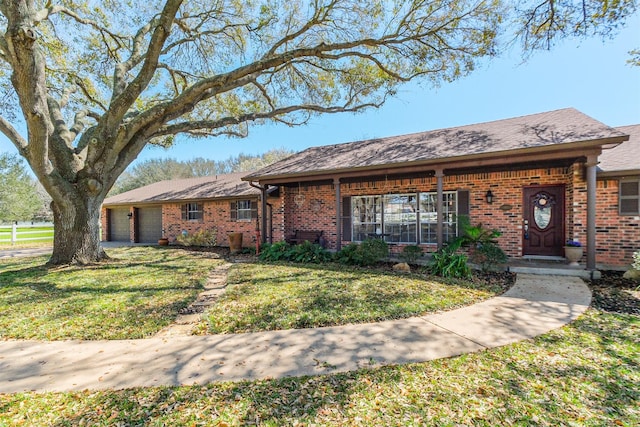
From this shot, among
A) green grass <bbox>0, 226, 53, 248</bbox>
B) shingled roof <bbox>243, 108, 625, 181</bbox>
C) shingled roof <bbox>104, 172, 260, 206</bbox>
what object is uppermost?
shingled roof <bbox>243, 108, 625, 181</bbox>

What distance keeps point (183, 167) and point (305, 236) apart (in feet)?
114

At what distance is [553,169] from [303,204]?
7.88m

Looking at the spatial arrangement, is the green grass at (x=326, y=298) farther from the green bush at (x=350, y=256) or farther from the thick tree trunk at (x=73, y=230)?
the thick tree trunk at (x=73, y=230)

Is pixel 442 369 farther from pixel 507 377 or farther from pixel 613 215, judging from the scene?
pixel 613 215

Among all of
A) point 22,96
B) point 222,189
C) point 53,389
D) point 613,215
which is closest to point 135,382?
point 53,389

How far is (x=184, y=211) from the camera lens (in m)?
14.4

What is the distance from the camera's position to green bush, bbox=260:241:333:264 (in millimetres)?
8914

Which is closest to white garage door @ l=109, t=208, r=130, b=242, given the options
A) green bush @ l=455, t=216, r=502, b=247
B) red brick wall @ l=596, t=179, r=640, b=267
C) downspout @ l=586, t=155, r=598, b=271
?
green bush @ l=455, t=216, r=502, b=247

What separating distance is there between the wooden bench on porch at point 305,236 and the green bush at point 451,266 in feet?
15.6

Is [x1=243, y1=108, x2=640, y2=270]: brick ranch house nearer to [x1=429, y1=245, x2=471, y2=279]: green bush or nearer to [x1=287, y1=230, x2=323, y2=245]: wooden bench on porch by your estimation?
[x1=287, y1=230, x2=323, y2=245]: wooden bench on porch

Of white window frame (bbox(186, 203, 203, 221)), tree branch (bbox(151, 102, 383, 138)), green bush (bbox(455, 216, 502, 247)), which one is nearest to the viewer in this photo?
green bush (bbox(455, 216, 502, 247))

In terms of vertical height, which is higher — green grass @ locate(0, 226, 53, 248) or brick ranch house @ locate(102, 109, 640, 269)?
brick ranch house @ locate(102, 109, 640, 269)

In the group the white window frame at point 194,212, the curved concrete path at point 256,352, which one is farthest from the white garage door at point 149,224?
the curved concrete path at point 256,352

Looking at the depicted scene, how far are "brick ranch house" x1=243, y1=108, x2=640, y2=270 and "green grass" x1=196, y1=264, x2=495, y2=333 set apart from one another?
2.11 meters
